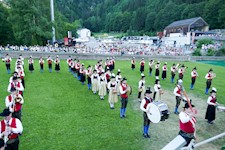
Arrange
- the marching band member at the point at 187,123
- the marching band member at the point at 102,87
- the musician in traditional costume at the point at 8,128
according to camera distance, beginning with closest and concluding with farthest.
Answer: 1. the musician in traditional costume at the point at 8,128
2. the marching band member at the point at 187,123
3. the marching band member at the point at 102,87

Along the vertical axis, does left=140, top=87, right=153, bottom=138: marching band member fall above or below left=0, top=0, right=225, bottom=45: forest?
below

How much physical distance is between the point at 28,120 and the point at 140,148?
4.51 metres

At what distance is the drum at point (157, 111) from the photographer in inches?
227

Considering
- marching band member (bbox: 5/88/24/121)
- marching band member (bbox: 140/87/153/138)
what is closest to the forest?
marching band member (bbox: 5/88/24/121)

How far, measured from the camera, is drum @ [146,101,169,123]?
578cm

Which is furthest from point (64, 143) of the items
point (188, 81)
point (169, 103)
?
point (188, 81)

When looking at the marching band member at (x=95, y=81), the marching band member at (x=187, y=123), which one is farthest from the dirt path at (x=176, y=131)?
the marching band member at (x=95, y=81)

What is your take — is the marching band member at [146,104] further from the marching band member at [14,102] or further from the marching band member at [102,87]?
the marching band member at [102,87]

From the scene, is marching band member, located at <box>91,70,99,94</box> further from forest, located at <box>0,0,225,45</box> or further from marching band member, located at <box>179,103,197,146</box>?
forest, located at <box>0,0,225,45</box>

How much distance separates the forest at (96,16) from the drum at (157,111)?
28170mm

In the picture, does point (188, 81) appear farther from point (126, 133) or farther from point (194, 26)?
point (194, 26)

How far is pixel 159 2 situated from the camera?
8869 centimetres

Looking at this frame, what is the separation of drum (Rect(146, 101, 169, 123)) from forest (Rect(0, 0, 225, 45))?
28.2 metres

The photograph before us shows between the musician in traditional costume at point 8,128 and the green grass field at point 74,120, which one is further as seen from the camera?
the green grass field at point 74,120
